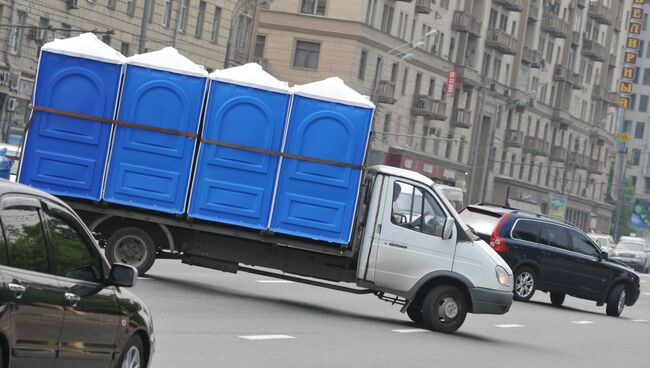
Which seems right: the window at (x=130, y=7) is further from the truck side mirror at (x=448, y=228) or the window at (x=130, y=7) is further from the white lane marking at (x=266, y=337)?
the white lane marking at (x=266, y=337)

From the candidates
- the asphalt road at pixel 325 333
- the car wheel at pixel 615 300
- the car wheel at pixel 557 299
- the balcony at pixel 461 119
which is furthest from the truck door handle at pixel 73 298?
the balcony at pixel 461 119

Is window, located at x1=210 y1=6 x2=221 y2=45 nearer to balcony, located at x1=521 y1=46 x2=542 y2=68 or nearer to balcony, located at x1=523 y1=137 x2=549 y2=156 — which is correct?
balcony, located at x1=521 y1=46 x2=542 y2=68

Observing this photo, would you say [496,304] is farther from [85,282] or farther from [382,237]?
[85,282]

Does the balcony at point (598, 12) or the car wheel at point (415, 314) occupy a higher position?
the balcony at point (598, 12)

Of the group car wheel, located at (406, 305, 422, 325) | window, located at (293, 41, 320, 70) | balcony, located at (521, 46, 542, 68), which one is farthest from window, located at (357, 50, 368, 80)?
car wheel, located at (406, 305, 422, 325)

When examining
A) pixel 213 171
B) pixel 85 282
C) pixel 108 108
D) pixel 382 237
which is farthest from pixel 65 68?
pixel 85 282

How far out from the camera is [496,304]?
19688 mm

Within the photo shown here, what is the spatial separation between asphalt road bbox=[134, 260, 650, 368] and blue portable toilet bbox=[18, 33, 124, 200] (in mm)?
1682

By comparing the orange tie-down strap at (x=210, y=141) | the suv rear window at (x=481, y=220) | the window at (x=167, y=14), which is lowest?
the suv rear window at (x=481, y=220)

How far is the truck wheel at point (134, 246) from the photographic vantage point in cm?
1956

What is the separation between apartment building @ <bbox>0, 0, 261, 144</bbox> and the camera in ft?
164

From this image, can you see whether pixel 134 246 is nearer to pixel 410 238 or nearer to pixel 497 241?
pixel 410 238

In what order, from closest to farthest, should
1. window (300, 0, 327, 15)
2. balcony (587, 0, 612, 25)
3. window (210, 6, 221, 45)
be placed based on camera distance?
window (210, 6, 221, 45) → window (300, 0, 327, 15) → balcony (587, 0, 612, 25)

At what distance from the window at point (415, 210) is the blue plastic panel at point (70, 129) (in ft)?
12.8
